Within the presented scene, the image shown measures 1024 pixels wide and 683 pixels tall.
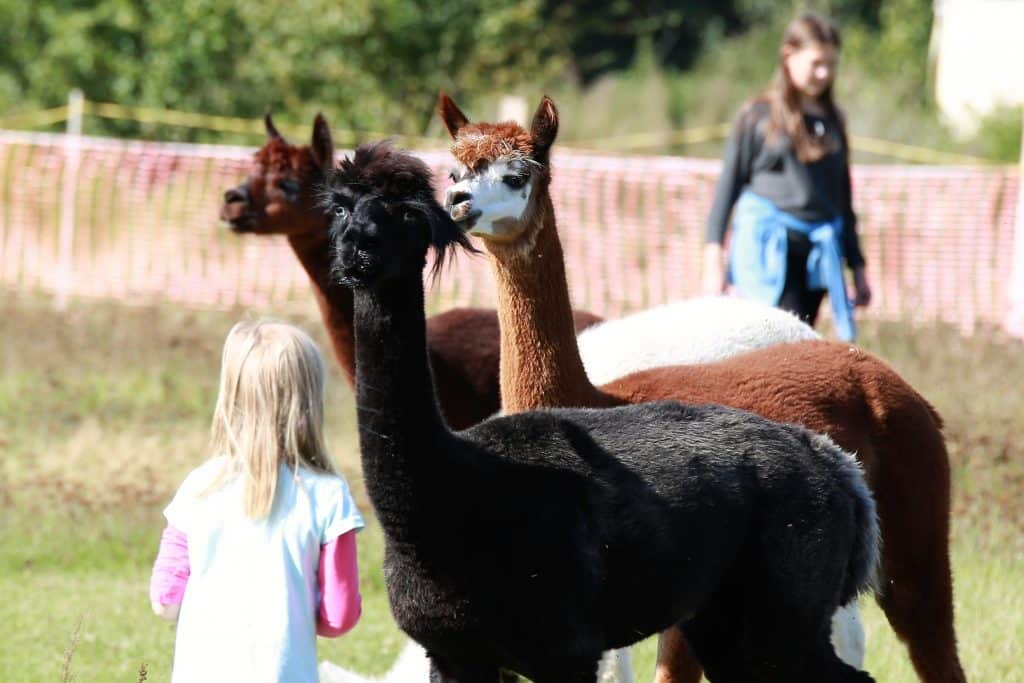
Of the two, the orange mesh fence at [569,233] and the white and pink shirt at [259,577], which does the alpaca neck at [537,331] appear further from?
the orange mesh fence at [569,233]

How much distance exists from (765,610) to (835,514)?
278mm

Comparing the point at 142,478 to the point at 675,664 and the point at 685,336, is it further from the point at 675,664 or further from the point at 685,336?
the point at 675,664

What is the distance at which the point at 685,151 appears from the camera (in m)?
20.4

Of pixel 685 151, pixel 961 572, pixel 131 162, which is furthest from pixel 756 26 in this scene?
pixel 961 572

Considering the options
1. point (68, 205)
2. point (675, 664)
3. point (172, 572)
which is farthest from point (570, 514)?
point (68, 205)

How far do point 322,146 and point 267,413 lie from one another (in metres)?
4.14

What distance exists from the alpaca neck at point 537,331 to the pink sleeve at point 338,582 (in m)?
1.15

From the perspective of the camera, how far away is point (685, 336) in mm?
5504

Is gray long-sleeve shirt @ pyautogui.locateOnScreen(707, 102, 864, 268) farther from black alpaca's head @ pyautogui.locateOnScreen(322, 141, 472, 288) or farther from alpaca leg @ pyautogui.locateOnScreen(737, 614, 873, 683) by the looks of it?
black alpaca's head @ pyautogui.locateOnScreen(322, 141, 472, 288)

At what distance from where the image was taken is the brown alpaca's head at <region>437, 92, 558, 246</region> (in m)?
4.36

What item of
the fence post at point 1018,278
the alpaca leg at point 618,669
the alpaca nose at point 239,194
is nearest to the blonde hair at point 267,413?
the alpaca leg at point 618,669

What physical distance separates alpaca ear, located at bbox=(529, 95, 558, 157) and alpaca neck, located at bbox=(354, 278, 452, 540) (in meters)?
1.45

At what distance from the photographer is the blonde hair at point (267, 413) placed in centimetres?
338

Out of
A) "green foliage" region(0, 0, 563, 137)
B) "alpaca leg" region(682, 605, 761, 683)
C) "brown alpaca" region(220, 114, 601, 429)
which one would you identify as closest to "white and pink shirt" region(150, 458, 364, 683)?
"alpaca leg" region(682, 605, 761, 683)
